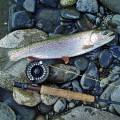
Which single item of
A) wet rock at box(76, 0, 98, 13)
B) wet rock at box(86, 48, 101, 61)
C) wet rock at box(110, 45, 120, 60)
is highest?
wet rock at box(76, 0, 98, 13)

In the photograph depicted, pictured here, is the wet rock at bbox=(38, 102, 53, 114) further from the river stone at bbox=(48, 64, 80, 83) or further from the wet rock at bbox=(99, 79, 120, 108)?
the wet rock at bbox=(99, 79, 120, 108)

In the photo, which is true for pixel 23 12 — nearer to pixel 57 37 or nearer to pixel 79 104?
pixel 57 37

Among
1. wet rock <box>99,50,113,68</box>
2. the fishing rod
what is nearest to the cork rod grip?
the fishing rod

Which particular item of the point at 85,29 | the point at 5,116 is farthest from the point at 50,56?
the point at 5,116

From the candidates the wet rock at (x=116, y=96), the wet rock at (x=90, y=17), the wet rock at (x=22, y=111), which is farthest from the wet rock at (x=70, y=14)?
the wet rock at (x=22, y=111)

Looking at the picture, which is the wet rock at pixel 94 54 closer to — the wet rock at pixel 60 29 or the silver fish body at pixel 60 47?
the silver fish body at pixel 60 47

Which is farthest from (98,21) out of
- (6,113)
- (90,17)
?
(6,113)
